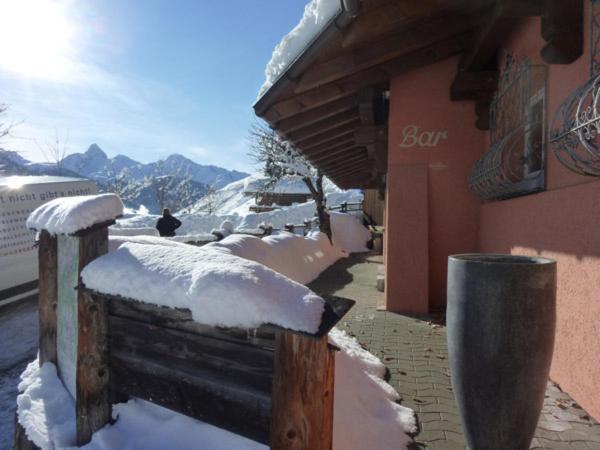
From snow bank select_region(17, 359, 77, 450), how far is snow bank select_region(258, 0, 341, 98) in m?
3.76

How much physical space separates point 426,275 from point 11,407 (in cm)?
500

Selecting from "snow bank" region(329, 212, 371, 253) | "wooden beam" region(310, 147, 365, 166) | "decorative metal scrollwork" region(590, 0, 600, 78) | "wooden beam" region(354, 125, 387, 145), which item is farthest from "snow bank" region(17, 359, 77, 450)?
"snow bank" region(329, 212, 371, 253)

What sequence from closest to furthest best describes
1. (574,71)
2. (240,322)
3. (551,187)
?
(240,322)
(574,71)
(551,187)

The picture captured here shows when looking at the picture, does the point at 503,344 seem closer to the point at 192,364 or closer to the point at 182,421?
the point at 192,364

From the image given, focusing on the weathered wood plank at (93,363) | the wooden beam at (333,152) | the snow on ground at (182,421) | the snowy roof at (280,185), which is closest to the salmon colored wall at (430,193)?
the snow on ground at (182,421)

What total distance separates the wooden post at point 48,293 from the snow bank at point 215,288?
4.00ft

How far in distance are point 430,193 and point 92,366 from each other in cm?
478

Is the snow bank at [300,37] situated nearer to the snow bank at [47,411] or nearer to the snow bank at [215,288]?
the snow bank at [215,288]

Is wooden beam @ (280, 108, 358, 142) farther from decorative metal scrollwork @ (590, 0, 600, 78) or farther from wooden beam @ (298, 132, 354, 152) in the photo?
decorative metal scrollwork @ (590, 0, 600, 78)

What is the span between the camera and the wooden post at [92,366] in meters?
2.05

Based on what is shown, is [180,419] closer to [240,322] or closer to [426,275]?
[240,322]

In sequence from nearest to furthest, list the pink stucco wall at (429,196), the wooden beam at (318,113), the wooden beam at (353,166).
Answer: the pink stucco wall at (429,196) < the wooden beam at (318,113) < the wooden beam at (353,166)

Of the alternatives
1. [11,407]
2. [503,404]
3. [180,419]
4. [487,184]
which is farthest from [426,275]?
[11,407]

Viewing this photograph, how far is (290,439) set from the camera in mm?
1438
